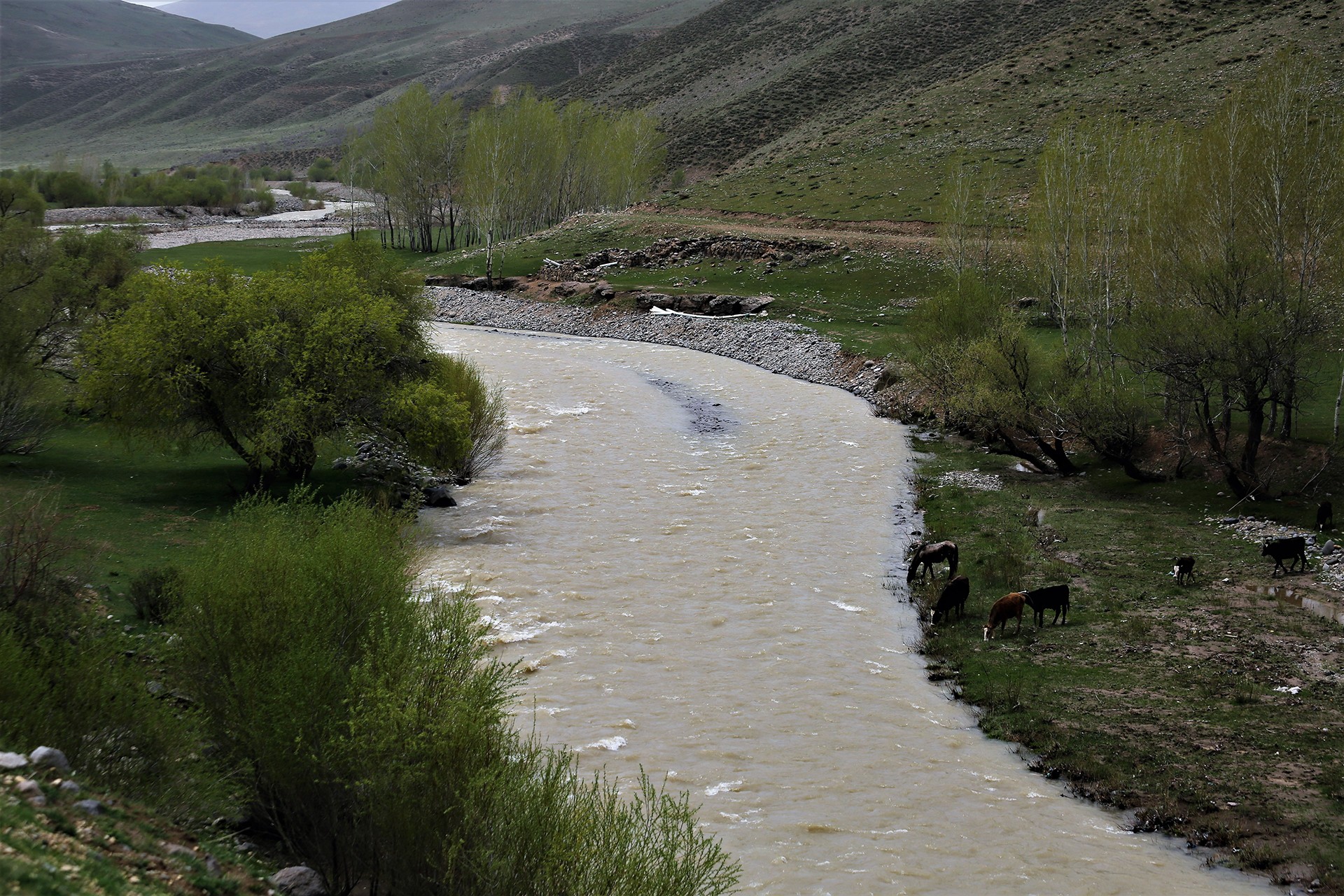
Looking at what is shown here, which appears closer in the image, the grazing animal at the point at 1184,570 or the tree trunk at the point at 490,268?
the grazing animal at the point at 1184,570

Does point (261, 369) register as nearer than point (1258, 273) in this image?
Yes

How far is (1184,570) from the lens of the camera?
824 inches

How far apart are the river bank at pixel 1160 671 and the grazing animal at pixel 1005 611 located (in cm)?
34

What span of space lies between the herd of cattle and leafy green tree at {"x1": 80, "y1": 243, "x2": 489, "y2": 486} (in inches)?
556

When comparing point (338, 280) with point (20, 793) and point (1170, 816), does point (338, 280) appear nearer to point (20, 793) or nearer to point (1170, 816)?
point (20, 793)

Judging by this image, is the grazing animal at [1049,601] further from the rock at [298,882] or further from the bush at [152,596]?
the bush at [152,596]

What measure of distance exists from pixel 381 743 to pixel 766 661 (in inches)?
414

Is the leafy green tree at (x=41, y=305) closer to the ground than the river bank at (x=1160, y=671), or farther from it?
farther from it

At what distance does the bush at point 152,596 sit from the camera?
1719cm

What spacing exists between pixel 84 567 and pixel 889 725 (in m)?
13.4

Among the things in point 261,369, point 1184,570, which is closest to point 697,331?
point 261,369

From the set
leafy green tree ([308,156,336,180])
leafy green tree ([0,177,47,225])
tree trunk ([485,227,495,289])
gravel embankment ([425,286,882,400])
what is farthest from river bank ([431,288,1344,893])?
leafy green tree ([308,156,336,180])

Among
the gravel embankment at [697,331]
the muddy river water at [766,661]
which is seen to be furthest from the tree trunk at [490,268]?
the muddy river water at [766,661]

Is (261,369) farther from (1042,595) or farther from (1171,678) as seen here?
(1171,678)
